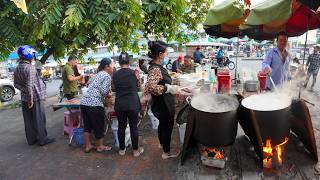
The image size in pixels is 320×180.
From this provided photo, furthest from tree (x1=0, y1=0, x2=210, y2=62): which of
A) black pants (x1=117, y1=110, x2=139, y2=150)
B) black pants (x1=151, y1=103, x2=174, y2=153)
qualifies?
black pants (x1=151, y1=103, x2=174, y2=153)

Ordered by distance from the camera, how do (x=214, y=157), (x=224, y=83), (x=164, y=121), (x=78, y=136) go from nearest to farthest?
(x=214, y=157) → (x=164, y=121) → (x=224, y=83) → (x=78, y=136)

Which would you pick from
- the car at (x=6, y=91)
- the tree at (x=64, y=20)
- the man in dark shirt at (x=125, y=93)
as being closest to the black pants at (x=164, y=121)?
the man in dark shirt at (x=125, y=93)

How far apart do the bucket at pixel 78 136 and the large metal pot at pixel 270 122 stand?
3.46 meters

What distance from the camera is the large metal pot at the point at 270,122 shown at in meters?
4.05

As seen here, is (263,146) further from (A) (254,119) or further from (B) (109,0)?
(B) (109,0)

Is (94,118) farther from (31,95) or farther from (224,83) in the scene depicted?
(224,83)

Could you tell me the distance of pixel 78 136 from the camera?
233 inches

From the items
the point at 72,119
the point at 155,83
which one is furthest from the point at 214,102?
the point at 72,119

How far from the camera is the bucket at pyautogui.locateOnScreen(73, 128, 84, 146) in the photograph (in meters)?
5.89

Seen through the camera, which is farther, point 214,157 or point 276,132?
point 214,157

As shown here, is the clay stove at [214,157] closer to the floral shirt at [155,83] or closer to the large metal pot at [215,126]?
the large metal pot at [215,126]

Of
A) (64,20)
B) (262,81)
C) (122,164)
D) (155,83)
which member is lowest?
(122,164)

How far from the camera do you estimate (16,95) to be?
15703 mm

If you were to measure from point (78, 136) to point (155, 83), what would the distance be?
245 cm
